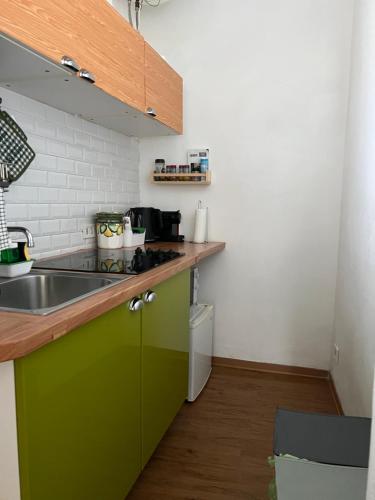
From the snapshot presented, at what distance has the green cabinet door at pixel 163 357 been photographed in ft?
4.85

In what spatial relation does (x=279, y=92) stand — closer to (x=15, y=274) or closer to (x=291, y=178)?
(x=291, y=178)

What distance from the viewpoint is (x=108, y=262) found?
1678 millimetres

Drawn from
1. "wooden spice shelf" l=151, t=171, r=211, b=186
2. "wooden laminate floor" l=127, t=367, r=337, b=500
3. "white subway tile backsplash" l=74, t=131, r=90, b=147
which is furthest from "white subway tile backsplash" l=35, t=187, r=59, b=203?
"wooden laminate floor" l=127, t=367, r=337, b=500

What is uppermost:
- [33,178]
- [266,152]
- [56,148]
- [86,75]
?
[86,75]

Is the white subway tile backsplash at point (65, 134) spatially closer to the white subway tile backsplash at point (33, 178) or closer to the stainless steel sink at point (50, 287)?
the white subway tile backsplash at point (33, 178)

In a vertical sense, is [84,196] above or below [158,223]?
above

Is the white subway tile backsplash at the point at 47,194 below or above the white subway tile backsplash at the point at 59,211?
above

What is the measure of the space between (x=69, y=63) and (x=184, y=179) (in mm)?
1410

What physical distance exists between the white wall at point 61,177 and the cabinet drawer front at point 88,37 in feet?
1.25

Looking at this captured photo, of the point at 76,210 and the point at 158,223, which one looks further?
the point at 158,223

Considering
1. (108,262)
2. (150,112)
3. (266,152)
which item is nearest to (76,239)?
(108,262)

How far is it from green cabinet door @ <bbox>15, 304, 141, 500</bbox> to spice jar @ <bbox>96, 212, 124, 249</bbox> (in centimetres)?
89

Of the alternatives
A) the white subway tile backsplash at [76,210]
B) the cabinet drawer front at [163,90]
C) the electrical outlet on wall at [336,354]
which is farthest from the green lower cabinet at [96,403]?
the electrical outlet on wall at [336,354]

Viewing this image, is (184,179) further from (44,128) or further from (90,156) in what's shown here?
(44,128)
